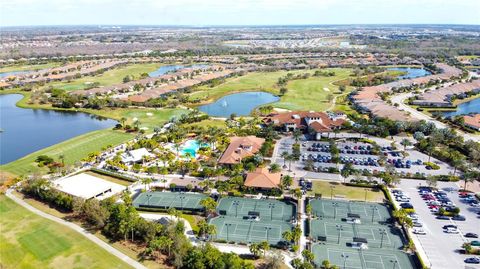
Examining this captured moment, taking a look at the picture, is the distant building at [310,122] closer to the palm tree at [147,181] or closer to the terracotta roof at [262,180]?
the terracotta roof at [262,180]

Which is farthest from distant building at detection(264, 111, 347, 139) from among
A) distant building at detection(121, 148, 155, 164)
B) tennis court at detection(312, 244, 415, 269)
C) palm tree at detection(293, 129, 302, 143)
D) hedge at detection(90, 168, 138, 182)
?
tennis court at detection(312, 244, 415, 269)

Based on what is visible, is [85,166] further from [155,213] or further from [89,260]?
[89,260]

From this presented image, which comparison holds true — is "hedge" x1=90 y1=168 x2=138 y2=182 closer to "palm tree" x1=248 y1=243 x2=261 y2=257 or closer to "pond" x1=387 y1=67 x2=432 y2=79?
"palm tree" x1=248 y1=243 x2=261 y2=257

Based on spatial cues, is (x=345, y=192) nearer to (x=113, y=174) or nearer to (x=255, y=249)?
(x=255, y=249)

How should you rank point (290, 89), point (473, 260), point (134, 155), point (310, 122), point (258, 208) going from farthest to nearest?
point (290, 89), point (310, 122), point (134, 155), point (258, 208), point (473, 260)

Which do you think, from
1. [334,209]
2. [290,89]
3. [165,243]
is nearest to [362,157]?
[334,209]

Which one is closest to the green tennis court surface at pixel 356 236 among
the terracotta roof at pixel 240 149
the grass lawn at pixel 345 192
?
A: the grass lawn at pixel 345 192
